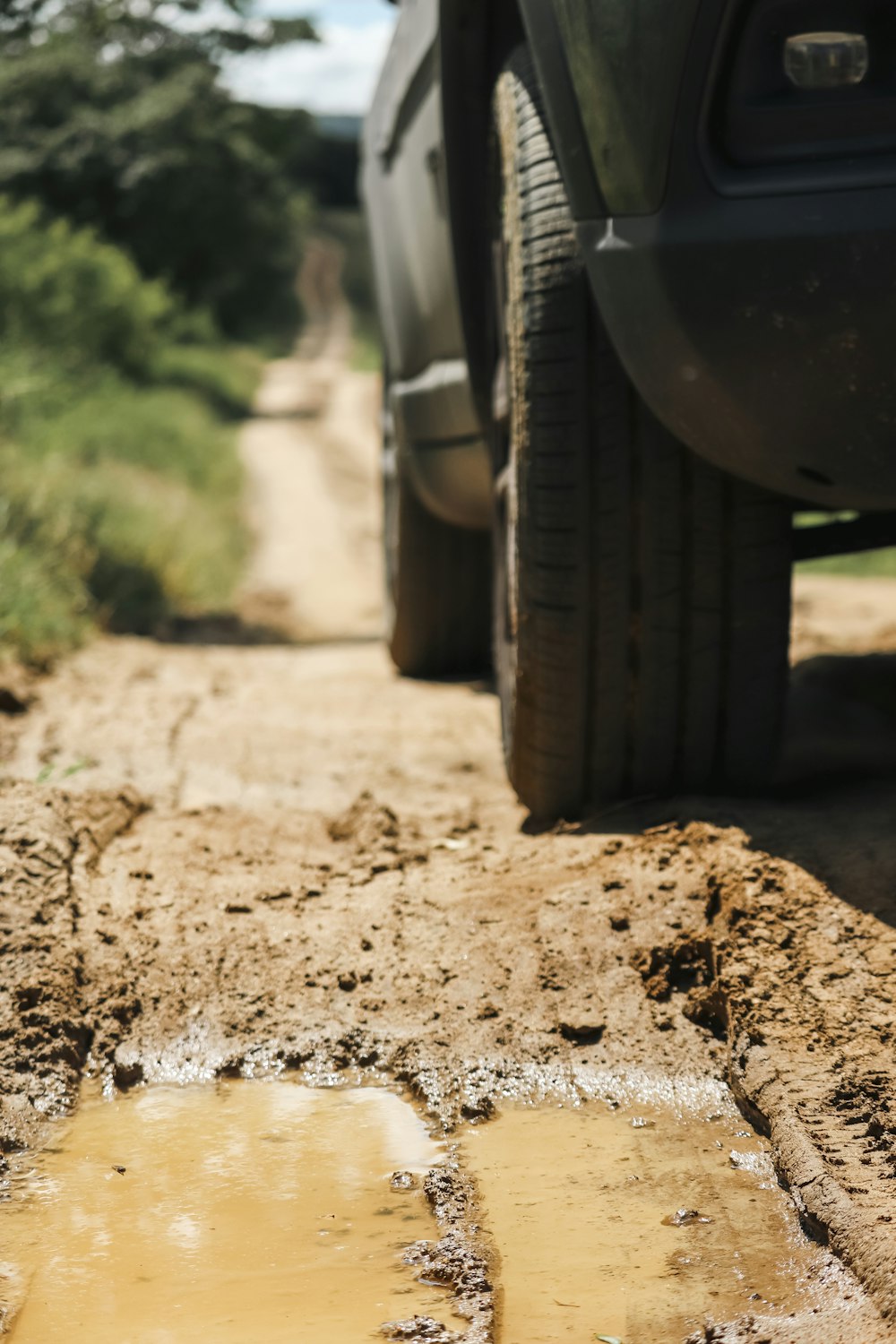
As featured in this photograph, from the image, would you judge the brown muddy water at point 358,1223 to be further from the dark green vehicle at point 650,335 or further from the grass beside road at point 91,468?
the grass beside road at point 91,468

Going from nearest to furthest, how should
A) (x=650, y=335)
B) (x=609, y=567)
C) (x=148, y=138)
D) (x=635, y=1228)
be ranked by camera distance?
(x=635, y=1228), (x=650, y=335), (x=609, y=567), (x=148, y=138)

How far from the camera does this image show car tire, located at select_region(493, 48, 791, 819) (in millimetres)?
2537

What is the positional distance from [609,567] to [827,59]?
0.87 m

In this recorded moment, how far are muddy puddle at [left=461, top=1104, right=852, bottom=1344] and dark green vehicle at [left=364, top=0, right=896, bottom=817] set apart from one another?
87 cm

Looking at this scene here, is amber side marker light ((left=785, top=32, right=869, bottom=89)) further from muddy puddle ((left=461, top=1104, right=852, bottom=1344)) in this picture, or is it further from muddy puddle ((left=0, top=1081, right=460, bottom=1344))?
muddy puddle ((left=0, top=1081, right=460, bottom=1344))

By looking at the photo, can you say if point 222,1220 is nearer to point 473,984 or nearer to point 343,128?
point 473,984

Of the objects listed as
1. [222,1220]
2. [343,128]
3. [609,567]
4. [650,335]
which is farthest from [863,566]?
[343,128]

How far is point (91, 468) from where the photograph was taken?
9.39m

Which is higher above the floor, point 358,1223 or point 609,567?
point 609,567

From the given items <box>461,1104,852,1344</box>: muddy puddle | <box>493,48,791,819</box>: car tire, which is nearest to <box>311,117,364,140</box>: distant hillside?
<box>493,48,791,819</box>: car tire

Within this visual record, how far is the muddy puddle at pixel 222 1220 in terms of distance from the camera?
5.16 feet

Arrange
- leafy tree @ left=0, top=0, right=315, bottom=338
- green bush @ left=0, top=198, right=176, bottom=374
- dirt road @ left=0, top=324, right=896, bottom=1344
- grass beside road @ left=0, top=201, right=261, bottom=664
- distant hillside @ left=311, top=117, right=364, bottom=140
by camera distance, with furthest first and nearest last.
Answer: distant hillside @ left=311, top=117, right=364, bottom=140 → leafy tree @ left=0, top=0, right=315, bottom=338 → green bush @ left=0, top=198, right=176, bottom=374 → grass beside road @ left=0, top=201, right=261, bottom=664 → dirt road @ left=0, top=324, right=896, bottom=1344

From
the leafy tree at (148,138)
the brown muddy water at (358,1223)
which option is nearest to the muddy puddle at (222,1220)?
the brown muddy water at (358,1223)

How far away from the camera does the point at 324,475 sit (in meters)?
16.3
